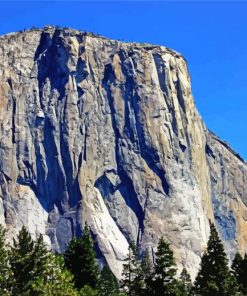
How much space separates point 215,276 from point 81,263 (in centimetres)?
955

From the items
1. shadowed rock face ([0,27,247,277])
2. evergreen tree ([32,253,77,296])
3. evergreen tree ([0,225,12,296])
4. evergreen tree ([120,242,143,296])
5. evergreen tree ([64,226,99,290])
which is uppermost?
shadowed rock face ([0,27,247,277])

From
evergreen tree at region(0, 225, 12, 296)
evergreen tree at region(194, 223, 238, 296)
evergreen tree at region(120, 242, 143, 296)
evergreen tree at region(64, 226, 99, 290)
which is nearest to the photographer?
evergreen tree at region(0, 225, 12, 296)

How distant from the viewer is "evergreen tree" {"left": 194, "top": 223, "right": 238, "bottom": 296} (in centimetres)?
4901

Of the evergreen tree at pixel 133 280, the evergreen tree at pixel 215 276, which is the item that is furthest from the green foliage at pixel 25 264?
the evergreen tree at pixel 215 276

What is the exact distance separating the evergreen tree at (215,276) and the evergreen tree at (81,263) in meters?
7.85

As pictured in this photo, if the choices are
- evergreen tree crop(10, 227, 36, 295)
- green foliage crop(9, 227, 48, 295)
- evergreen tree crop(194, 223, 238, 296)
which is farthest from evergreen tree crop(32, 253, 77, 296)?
evergreen tree crop(194, 223, 238, 296)

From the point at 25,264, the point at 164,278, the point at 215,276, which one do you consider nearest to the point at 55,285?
the point at 25,264

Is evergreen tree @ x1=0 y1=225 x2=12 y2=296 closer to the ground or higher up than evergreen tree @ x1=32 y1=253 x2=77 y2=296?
higher up

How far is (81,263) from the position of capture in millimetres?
48812

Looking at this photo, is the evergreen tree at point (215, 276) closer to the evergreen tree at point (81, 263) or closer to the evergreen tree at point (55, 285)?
the evergreen tree at point (81, 263)

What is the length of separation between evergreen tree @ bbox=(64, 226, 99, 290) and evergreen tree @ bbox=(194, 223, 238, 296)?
7851 millimetres

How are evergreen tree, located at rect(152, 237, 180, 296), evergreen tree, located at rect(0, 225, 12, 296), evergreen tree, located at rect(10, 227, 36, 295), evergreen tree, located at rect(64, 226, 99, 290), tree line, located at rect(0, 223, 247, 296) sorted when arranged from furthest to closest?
1. evergreen tree, located at rect(64, 226, 99, 290)
2. evergreen tree, located at rect(10, 227, 36, 295)
3. evergreen tree, located at rect(0, 225, 12, 296)
4. evergreen tree, located at rect(152, 237, 180, 296)
5. tree line, located at rect(0, 223, 247, 296)

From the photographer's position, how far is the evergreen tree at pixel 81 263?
48688 mm

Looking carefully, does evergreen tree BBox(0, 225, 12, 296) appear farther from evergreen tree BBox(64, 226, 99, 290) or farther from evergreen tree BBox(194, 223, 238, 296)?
evergreen tree BBox(194, 223, 238, 296)
